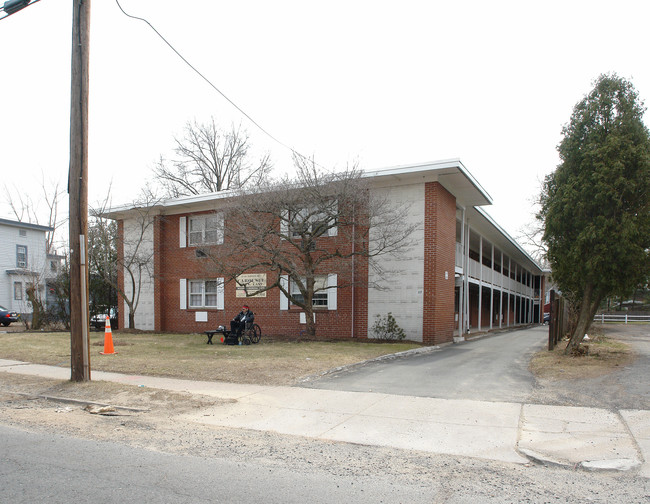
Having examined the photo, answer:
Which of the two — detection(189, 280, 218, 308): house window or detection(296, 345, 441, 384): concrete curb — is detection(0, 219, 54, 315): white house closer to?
detection(189, 280, 218, 308): house window

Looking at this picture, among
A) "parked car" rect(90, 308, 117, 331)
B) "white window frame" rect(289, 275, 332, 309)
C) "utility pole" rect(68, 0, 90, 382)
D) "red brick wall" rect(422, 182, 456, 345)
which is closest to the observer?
"utility pole" rect(68, 0, 90, 382)

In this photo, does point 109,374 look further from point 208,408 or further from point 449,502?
→ point 449,502

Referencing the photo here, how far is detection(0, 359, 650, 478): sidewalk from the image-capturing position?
5.50 meters

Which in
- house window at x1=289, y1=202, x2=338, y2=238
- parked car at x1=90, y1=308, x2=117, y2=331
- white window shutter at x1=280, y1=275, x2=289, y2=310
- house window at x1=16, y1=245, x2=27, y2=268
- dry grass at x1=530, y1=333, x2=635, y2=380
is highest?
house window at x1=289, y1=202, x2=338, y2=238

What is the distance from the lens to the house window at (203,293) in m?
22.9

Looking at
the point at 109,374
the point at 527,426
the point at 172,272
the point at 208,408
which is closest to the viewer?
the point at 527,426

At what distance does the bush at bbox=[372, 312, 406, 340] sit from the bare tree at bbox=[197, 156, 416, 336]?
1507 millimetres

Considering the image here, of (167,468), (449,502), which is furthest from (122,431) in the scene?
(449,502)

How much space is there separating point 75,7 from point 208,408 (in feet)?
25.4

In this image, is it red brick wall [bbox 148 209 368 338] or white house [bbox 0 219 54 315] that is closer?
red brick wall [bbox 148 209 368 338]

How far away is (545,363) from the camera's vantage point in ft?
37.2

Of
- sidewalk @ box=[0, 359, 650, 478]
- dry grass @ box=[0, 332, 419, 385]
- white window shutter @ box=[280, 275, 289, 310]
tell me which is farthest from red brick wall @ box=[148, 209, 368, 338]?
sidewalk @ box=[0, 359, 650, 478]

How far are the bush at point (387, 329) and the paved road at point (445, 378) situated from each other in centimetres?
338

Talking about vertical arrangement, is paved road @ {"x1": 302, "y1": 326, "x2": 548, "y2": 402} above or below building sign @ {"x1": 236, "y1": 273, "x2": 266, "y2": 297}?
below
